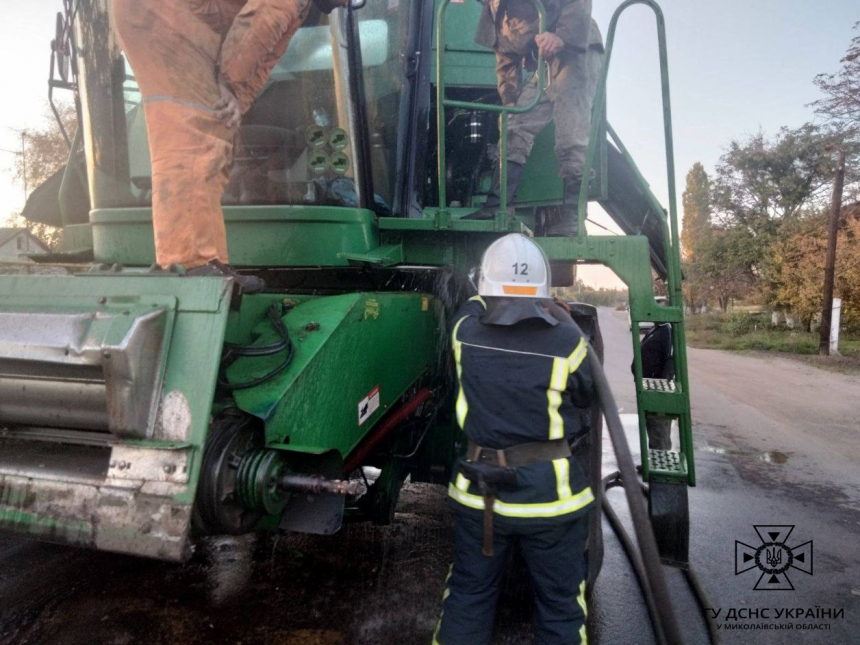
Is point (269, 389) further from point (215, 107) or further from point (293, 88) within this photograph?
point (293, 88)

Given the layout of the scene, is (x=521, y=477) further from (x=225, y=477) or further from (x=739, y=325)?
(x=739, y=325)

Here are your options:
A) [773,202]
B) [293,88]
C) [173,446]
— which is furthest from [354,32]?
[773,202]

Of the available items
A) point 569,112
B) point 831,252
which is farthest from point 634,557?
point 831,252

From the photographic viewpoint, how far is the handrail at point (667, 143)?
11.0 ft

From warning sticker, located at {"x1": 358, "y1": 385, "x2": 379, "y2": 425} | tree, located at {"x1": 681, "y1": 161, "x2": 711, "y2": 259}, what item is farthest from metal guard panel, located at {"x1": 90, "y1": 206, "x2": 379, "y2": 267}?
tree, located at {"x1": 681, "y1": 161, "x2": 711, "y2": 259}

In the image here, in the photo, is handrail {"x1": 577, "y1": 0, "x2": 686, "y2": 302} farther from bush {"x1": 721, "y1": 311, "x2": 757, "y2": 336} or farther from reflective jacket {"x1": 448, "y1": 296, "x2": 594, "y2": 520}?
bush {"x1": 721, "y1": 311, "x2": 757, "y2": 336}

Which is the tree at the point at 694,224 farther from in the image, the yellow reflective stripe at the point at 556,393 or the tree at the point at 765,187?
the yellow reflective stripe at the point at 556,393

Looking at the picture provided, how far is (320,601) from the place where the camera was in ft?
10.7

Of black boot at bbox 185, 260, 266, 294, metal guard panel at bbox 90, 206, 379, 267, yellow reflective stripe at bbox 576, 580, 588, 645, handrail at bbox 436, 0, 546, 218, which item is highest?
handrail at bbox 436, 0, 546, 218

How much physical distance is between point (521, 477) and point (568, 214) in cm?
253

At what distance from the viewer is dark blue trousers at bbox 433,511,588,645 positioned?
7.95 feet

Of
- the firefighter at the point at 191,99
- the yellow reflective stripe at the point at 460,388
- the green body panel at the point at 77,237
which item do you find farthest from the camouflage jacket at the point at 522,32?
the green body panel at the point at 77,237

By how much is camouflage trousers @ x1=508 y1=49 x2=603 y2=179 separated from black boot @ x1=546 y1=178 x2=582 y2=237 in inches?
4.8

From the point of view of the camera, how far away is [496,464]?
2486 millimetres
